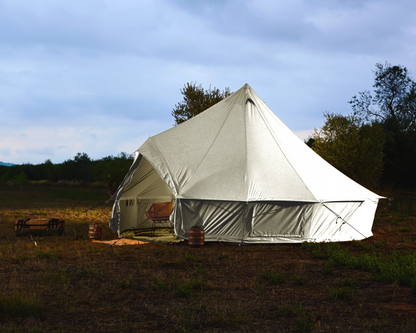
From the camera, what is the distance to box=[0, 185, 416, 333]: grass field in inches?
159

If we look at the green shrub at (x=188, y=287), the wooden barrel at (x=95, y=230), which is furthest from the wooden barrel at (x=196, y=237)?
the green shrub at (x=188, y=287)

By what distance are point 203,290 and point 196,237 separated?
375 centimetres

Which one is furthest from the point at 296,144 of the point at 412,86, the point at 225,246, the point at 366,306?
the point at 412,86

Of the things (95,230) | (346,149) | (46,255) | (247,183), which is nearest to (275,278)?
(247,183)

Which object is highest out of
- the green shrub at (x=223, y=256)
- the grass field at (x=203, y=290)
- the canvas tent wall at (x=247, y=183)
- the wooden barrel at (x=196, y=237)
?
the canvas tent wall at (x=247, y=183)

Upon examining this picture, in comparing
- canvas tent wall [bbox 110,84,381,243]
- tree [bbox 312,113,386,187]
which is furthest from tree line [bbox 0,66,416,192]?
canvas tent wall [bbox 110,84,381,243]

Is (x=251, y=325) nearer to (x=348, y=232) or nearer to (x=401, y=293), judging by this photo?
(x=401, y=293)

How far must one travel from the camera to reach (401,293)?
5227 mm

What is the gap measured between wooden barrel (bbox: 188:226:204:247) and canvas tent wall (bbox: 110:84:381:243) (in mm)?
260

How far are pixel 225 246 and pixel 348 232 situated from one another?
3.37 m

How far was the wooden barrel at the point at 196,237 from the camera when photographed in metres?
9.12

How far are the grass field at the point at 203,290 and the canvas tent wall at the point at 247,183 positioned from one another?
0.74m

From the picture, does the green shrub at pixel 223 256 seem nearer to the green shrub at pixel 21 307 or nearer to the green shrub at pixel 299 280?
the green shrub at pixel 299 280

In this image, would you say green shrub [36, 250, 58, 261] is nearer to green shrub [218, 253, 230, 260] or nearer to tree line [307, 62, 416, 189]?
green shrub [218, 253, 230, 260]
